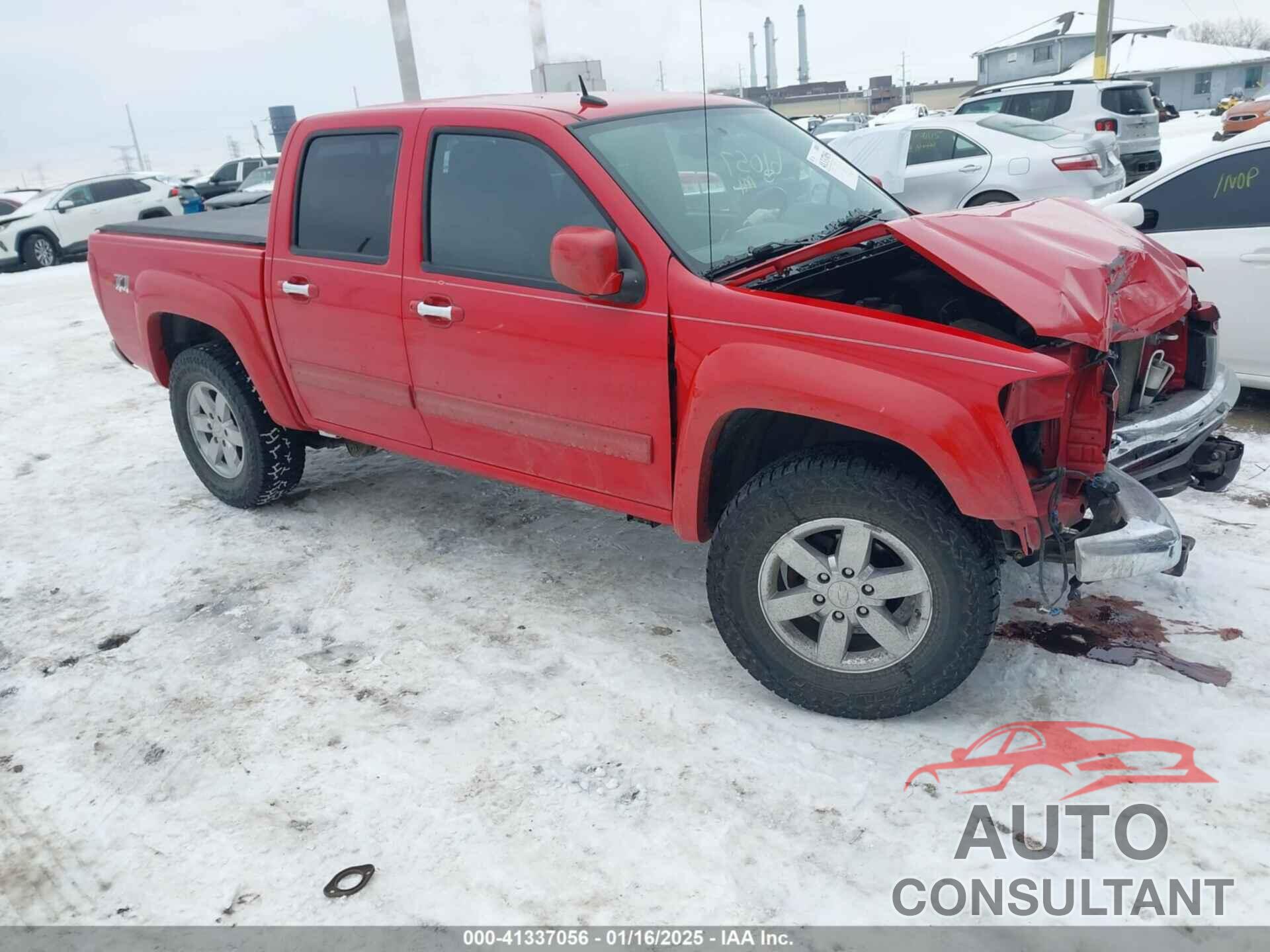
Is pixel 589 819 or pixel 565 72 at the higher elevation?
pixel 565 72

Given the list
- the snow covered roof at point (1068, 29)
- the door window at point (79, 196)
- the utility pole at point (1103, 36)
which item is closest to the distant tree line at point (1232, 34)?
the snow covered roof at point (1068, 29)

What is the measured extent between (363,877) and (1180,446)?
292 cm

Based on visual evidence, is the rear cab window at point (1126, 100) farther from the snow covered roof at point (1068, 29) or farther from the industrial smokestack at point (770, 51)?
the snow covered roof at point (1068, 29)

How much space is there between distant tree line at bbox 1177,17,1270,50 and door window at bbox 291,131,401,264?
84773mm

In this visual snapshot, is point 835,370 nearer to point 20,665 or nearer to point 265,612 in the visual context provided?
point 265,612

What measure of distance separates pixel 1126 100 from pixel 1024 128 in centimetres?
419

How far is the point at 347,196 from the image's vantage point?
394 centimetres

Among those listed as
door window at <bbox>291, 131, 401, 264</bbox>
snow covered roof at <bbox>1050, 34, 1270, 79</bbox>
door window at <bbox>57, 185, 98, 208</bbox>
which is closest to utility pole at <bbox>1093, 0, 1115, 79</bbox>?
snow covered roof at <bbox>1050, 34, 1270, 79</bbox>

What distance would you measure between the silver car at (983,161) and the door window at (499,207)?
657cm

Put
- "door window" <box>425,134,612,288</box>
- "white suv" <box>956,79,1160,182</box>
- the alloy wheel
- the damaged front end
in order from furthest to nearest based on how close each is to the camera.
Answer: "white suv" <box>956,79,1160,182</box> → "door window" <box>425,134,612,288</box> → the alloy wheel → the damaged front end

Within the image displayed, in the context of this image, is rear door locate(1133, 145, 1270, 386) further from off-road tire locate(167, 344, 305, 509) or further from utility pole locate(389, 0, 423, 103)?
utility pole locate(389, 0, 423, 103)

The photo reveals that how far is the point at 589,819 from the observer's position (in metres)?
2.64

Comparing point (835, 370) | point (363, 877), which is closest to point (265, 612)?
point (363, 877)

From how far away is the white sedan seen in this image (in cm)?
496
